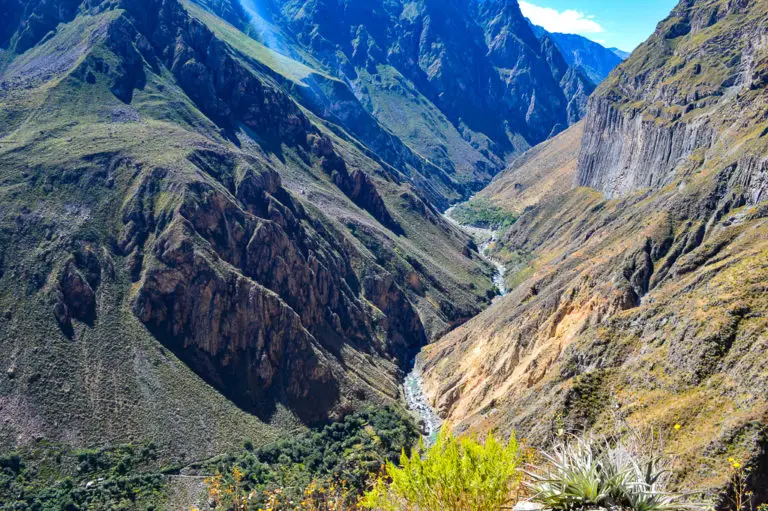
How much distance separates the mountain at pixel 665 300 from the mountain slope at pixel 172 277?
2325cm

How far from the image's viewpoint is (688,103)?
14525cm

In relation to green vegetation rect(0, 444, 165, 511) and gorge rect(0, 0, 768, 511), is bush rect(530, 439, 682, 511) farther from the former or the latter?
green vegetation rect(0, 444, 165, 511)

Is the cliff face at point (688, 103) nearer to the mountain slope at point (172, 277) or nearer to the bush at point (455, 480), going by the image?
the mountain slope at point (172, 277)

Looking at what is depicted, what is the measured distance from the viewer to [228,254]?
10838 centimetres

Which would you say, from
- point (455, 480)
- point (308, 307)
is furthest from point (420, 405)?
point (455, 480)

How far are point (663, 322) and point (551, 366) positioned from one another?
70.8ft

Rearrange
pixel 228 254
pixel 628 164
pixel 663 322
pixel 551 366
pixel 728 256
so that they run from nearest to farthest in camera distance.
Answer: pixel 663 322, pixel 728 256, pixel 551 366, pixel 228 254, pixel 628 164

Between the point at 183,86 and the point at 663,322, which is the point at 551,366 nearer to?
the point at 663,322

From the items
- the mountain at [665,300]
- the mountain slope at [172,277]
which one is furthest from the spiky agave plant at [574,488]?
the mountain slope at [172,277]

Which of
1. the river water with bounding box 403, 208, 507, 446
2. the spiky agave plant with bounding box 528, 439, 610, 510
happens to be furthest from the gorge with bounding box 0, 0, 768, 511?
the spiky agave plant with bounding box 528, 439, 610, 510

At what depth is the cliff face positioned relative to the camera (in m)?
115

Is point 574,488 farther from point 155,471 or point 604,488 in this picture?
point 155,471

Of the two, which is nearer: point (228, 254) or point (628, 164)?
point (228, 254)

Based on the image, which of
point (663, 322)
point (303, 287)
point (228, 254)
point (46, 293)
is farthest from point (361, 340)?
point (663, 322)
